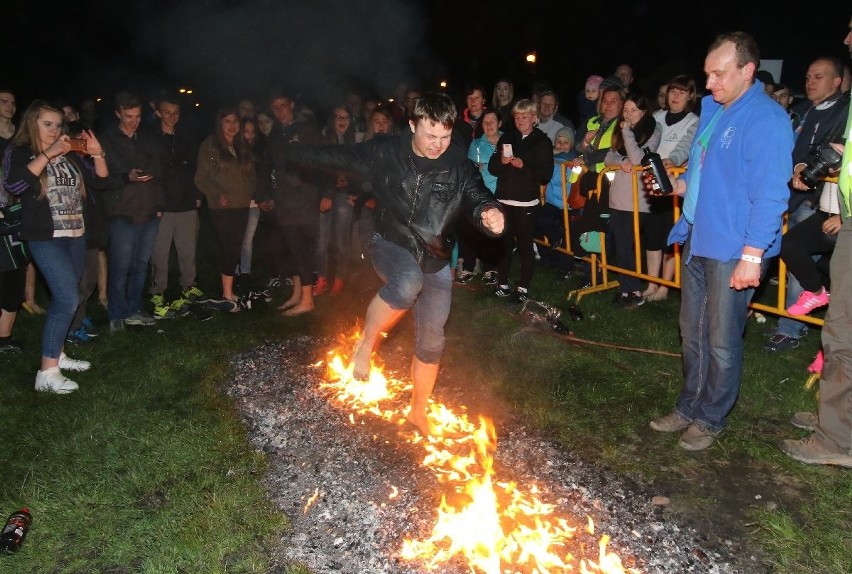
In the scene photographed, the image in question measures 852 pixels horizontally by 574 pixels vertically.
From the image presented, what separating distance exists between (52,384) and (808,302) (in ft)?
22.8

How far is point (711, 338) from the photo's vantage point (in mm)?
4402

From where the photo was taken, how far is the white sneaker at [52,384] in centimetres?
575

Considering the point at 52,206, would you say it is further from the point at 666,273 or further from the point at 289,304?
the point at 666,273

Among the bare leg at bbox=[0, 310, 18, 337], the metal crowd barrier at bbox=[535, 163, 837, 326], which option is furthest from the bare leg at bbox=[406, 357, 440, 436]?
the bare leg at bbox=[0, 310, 18, 337]

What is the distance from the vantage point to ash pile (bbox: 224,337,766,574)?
346 centimetres

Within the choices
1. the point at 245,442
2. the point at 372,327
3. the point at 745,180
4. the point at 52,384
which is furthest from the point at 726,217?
the point at 52,384

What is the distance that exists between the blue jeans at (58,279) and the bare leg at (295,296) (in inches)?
104

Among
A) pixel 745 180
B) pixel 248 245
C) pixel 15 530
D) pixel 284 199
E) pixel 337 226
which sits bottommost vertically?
pixel 15 530

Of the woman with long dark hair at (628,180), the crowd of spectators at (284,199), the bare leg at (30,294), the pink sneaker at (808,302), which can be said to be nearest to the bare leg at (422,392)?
the crowd of spectators at (284,199)

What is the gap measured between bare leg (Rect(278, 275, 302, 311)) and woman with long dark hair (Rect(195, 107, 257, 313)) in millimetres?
586

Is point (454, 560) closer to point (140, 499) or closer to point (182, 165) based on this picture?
point (140, 499)

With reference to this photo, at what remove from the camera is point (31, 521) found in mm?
3896

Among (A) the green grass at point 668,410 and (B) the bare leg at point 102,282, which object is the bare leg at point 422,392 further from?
(B) the bare leg at point 102,282

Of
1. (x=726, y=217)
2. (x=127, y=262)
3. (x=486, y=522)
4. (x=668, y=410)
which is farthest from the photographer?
(x=127, y=262)
